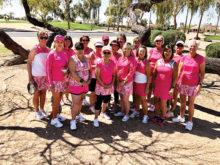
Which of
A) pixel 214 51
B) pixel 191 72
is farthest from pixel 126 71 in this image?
pixel 214 51

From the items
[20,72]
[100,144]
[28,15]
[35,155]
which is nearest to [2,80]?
[20,72]

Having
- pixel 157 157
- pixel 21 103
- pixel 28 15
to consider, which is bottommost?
pixel 157 157

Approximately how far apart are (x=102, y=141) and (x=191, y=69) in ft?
7.71

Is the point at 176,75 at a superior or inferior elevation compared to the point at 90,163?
superior

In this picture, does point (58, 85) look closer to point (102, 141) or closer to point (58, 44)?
point (58, 44)

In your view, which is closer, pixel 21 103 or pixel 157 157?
pixel 157 157

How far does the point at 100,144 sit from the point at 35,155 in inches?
44.6

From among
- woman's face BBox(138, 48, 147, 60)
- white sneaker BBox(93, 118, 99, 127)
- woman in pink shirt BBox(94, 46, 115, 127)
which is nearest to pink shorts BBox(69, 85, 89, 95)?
woman in pink shirt BBox(94, 46, 115, 127)

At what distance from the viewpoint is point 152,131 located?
149 inches

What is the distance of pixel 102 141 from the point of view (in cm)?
335

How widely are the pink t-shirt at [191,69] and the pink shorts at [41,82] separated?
296 centimetres

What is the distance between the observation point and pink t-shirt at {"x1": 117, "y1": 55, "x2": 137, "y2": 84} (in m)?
3.63

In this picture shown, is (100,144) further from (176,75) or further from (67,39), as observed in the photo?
(67,39)

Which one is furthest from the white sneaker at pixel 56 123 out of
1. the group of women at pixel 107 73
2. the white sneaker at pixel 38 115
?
the white sneaker at pixel 38 115
